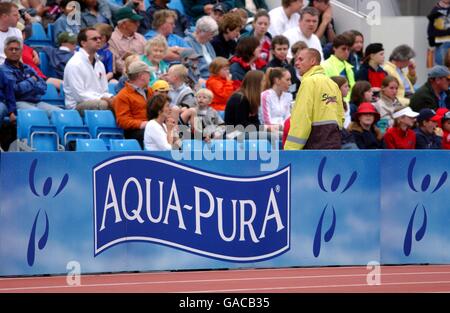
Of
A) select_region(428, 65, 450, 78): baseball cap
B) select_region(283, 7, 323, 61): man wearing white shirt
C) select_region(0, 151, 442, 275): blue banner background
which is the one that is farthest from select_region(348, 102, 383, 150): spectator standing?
select_region(283, 7, 323, 61): man wearing white shirt

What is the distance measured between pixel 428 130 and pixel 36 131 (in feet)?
16.4

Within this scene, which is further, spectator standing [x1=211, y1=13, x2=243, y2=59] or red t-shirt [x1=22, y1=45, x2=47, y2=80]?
spectator standing [x1=211, y1=13, x2=243, y2=59]

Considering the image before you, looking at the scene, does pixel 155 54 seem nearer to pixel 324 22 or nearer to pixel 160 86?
pixel 160 86

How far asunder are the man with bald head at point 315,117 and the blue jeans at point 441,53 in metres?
6.38

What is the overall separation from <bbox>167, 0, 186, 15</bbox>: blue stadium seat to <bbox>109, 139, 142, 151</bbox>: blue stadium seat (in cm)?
495

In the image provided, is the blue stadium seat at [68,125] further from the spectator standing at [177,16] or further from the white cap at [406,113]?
the white cap at [406,113]

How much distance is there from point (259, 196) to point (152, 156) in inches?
45.7

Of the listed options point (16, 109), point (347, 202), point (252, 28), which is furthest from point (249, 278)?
point (252, 28)

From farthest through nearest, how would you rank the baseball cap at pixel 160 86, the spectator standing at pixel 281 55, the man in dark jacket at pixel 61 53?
the spectator standing at pixel 281 55 → the man in dark jacket at pixel 61 53 → the baseball cap at pixel 160 86

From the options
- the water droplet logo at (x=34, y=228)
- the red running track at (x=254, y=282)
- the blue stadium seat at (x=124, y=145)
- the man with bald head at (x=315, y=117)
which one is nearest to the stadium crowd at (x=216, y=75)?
the man with bald head at (x=315, y=117)

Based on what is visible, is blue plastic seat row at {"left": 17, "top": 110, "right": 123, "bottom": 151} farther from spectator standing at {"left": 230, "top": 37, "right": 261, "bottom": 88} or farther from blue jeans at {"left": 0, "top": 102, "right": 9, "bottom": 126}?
spectator standing at {"left": 230, "top": 37, "right": 261, "bottom": 88}

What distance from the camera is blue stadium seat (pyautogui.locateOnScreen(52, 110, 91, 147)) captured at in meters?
13.6

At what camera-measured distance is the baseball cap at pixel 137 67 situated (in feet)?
46.3

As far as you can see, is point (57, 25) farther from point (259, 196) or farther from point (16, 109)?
point (259, 196)
